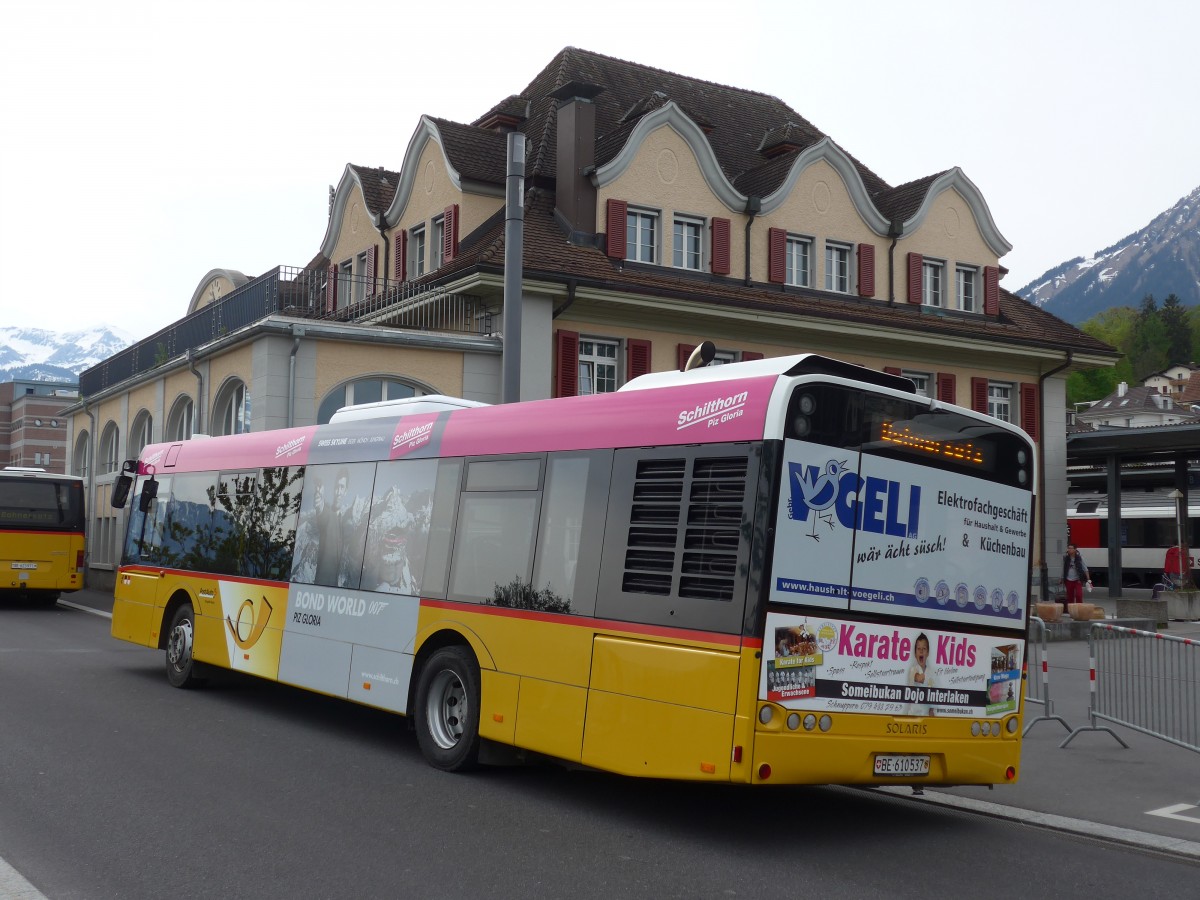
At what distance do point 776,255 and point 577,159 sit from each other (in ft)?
17.2

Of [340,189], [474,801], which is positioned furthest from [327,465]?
[340,189]

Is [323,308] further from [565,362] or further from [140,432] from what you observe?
[140,432]

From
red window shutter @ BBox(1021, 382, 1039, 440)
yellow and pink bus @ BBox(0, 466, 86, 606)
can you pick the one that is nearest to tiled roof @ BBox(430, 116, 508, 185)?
yellow and pink bus @ BBox(0, 466, 86, 606)

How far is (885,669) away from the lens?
7.83 meters

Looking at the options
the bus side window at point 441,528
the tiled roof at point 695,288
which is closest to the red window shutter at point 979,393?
the tiled roof at point 695,288

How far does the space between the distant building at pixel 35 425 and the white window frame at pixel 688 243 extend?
106 meters

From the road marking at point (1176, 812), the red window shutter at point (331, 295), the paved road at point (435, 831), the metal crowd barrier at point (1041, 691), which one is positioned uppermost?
the red window shutter at point (331, 295)

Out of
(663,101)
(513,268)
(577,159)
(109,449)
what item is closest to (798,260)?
(663,101)

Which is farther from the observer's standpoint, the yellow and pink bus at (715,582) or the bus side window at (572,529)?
Answer: the bus side window at (572,529)

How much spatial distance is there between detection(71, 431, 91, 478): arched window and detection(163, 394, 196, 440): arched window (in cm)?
952

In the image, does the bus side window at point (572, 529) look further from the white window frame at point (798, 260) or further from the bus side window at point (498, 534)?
the white window frame at point (798, 260)

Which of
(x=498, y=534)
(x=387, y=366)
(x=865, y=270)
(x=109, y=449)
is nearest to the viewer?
(x=498, y=534)

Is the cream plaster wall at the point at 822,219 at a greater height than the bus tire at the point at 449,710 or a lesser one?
greater

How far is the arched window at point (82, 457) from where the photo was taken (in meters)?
40.0
